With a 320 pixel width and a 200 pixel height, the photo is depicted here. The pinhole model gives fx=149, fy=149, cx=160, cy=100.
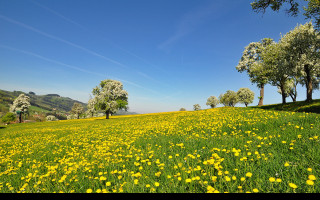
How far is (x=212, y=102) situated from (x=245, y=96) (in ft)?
98.0

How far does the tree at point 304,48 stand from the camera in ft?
71.8

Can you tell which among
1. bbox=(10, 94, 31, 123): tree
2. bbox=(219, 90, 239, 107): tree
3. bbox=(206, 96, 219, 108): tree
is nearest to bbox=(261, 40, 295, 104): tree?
bbox=(219, 90, 239, 107): tree

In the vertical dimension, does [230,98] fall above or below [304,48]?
below

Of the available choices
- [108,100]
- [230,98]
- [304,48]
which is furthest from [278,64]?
[230,98]

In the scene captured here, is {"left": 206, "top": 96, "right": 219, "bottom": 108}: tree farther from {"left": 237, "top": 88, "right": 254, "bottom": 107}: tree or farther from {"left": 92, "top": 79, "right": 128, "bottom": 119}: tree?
{"left": 92, "top": 79, "right": 128, "bottom": 119}: tree

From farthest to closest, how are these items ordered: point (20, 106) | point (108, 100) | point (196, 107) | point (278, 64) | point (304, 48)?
point (196, 107), point (20, 106), point (108, 100), point (278, 64), point (304, 48)

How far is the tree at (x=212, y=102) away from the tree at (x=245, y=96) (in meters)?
25.9

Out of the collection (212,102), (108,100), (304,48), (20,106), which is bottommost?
(20,106)

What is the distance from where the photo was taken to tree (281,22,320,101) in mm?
21875

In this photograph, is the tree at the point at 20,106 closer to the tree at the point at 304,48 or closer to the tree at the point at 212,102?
the tree at the point at 304,48

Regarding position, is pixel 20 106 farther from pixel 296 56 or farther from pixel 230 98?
pixel 230 98

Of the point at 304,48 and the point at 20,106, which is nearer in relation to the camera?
the point at 304,48

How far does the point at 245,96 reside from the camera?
89.2 meters
